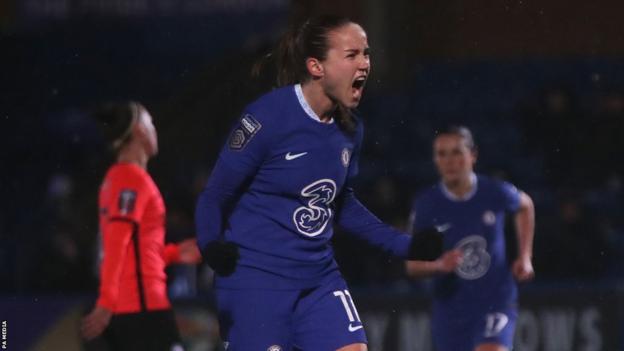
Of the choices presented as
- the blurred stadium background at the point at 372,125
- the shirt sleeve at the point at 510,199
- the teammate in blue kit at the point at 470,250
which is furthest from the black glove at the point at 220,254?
the blurred stadium background at the point at 372,125

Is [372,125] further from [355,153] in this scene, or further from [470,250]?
[355,153]

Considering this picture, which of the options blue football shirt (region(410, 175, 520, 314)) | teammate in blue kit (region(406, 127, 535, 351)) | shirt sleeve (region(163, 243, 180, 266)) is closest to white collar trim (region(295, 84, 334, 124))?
shirt sleeve (region(163, 243, 180, 266))

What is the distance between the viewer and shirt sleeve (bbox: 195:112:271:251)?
4.40 m

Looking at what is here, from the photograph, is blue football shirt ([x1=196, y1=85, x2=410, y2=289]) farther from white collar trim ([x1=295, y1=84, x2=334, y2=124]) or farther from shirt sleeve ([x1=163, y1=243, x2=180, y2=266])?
shirt sleeve ([x1=163, y1=243, x2=180, y2=266])

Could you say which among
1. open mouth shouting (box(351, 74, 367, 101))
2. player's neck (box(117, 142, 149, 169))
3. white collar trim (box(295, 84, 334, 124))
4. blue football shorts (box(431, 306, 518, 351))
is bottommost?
blue football shorts (box(431, 306, 518, 351))

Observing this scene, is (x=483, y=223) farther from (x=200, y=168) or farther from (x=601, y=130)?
(x=200, y=168)

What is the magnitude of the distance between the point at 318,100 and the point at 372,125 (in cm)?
902

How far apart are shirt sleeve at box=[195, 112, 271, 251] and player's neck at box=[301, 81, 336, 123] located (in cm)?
22

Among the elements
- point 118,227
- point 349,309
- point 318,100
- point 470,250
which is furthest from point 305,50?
point 470,250

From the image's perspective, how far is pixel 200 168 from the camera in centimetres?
1259

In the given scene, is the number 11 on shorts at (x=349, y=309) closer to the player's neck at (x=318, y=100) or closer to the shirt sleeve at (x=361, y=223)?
the shirt sleeve at (x=361, y=223)

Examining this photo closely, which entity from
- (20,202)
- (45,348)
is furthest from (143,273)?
(20,202)

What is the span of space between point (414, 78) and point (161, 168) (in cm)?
336

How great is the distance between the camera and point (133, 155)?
5.79m
